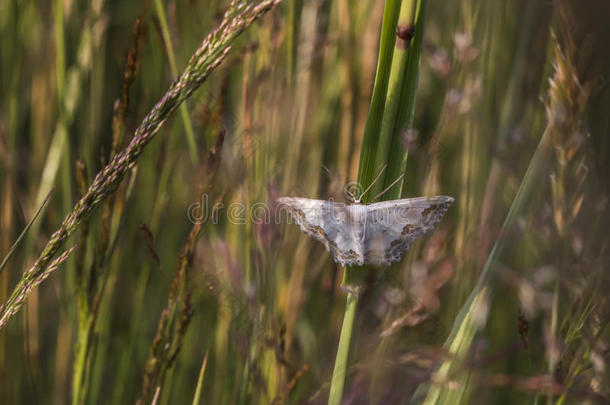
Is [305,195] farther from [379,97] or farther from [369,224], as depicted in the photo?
[379,97]

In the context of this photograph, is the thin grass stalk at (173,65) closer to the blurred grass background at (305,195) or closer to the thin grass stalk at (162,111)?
the blurred grass background at (305,195)

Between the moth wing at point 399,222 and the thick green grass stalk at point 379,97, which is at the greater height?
the thick green grass stalk at point 379,97

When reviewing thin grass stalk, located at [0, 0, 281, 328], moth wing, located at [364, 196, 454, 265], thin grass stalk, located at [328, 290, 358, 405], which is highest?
thin grass stalk, located at [0, 0, 281, 328]

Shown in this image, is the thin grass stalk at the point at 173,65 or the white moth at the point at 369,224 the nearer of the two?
the white moth at the point at 369,224

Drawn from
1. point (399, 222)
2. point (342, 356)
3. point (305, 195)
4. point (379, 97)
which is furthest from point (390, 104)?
point (305, 195)

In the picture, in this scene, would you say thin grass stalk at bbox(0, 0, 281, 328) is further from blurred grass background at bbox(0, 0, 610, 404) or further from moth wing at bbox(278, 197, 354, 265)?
moth wing at bbox(278, 197, 354, 265)

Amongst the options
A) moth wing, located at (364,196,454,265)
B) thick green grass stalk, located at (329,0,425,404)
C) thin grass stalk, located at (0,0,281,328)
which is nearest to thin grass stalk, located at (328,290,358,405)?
thick green grass stalk, located at (329,0,425,404)

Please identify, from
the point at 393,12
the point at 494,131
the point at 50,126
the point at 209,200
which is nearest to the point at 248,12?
the point at 393,12

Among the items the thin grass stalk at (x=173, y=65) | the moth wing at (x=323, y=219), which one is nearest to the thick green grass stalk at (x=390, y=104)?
the moth wing at (x=323, y=219)
